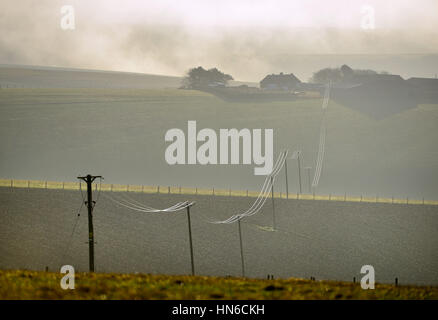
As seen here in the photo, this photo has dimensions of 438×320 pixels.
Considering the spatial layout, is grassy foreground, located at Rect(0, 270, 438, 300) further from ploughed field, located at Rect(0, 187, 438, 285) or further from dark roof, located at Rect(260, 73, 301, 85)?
dark roof, located at Rect(260, 73, 301, 85)

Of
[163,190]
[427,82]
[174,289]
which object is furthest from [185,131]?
[174,289]

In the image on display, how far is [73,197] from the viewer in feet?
347

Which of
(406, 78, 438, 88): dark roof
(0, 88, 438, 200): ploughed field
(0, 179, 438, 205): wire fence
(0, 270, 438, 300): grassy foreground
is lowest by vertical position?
(0, 270, 438, 300): grassy foreground

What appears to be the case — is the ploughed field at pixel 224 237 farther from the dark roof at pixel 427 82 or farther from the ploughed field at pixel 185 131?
the dark roof at pixel 427 82

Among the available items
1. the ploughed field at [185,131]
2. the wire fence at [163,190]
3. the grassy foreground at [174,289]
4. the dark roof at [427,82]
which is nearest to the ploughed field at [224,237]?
the wire fence at [163,190]

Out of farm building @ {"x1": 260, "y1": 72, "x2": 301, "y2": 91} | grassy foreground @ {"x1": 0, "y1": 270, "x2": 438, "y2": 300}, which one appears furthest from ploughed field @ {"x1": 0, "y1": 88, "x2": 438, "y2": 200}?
grassy foreground @ {"x1": 0, "y1": 270, "x2": 438, "y2": 300}

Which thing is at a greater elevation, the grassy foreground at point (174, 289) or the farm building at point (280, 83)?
the farm building at point (280, 83)

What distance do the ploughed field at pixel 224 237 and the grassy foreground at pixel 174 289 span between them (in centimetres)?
3928

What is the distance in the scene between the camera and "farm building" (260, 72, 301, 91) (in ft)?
610

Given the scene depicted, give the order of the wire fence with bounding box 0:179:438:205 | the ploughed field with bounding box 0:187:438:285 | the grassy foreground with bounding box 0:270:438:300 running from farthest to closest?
the wire fence with bounding box 0:179:438:205 → the ploughed field with bounding box 0:187:438:285 → the grassy foreground with bounding box 0:270:438:300

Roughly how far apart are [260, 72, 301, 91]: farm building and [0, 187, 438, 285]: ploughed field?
77864mm

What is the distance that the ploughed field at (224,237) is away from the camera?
83438 mm

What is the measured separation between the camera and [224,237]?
9444 cm
